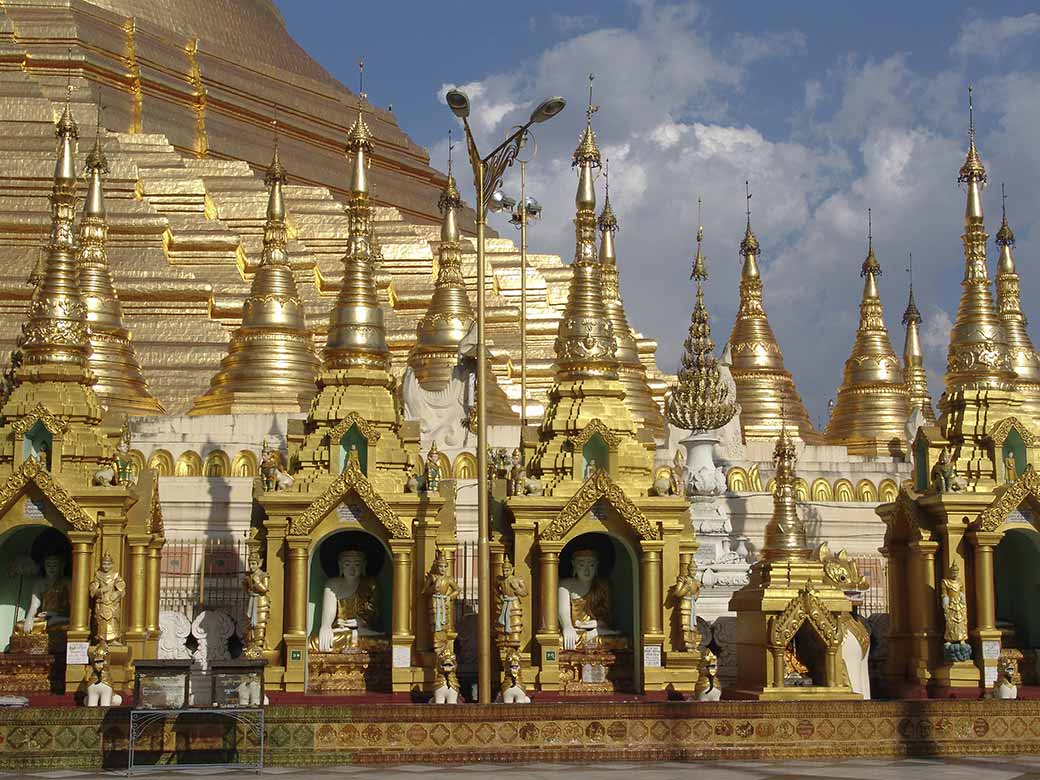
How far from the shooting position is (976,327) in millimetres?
27234

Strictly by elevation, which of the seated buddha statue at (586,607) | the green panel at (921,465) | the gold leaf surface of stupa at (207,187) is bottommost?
the seated buddha statue at (586,607)

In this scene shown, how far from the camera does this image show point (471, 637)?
24.9m

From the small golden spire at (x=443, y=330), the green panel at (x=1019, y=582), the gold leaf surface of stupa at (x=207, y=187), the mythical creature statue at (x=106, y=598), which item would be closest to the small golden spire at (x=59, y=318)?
the mythical creature statue at (x=106, y=598)

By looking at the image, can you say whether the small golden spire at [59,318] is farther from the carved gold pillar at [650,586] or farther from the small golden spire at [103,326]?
the carved gold pillar at [650,586]

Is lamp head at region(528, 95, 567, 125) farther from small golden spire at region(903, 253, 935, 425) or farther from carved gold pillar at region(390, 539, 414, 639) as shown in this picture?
small golden spire at region(903, 253, 935, 425)

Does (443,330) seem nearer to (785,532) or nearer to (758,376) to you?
(758,376)

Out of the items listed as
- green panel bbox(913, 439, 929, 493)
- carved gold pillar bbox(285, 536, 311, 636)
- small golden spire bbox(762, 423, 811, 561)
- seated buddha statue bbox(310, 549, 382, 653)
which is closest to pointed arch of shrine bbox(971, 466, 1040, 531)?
green panel bbox(913, 439, 929, 493)

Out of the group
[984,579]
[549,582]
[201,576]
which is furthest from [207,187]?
[984,579]

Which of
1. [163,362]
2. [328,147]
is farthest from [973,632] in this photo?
[328,147]

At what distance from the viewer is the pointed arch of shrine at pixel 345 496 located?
936 inches

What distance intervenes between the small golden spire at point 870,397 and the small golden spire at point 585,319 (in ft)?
56.3

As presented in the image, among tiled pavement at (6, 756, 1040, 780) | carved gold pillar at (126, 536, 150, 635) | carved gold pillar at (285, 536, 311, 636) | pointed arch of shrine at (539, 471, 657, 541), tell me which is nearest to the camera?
tiled pavement at (6, 756, 1040, 780)

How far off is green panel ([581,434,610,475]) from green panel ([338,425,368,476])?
3151 millimetres

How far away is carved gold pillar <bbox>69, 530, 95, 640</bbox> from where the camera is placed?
23.3 meters
